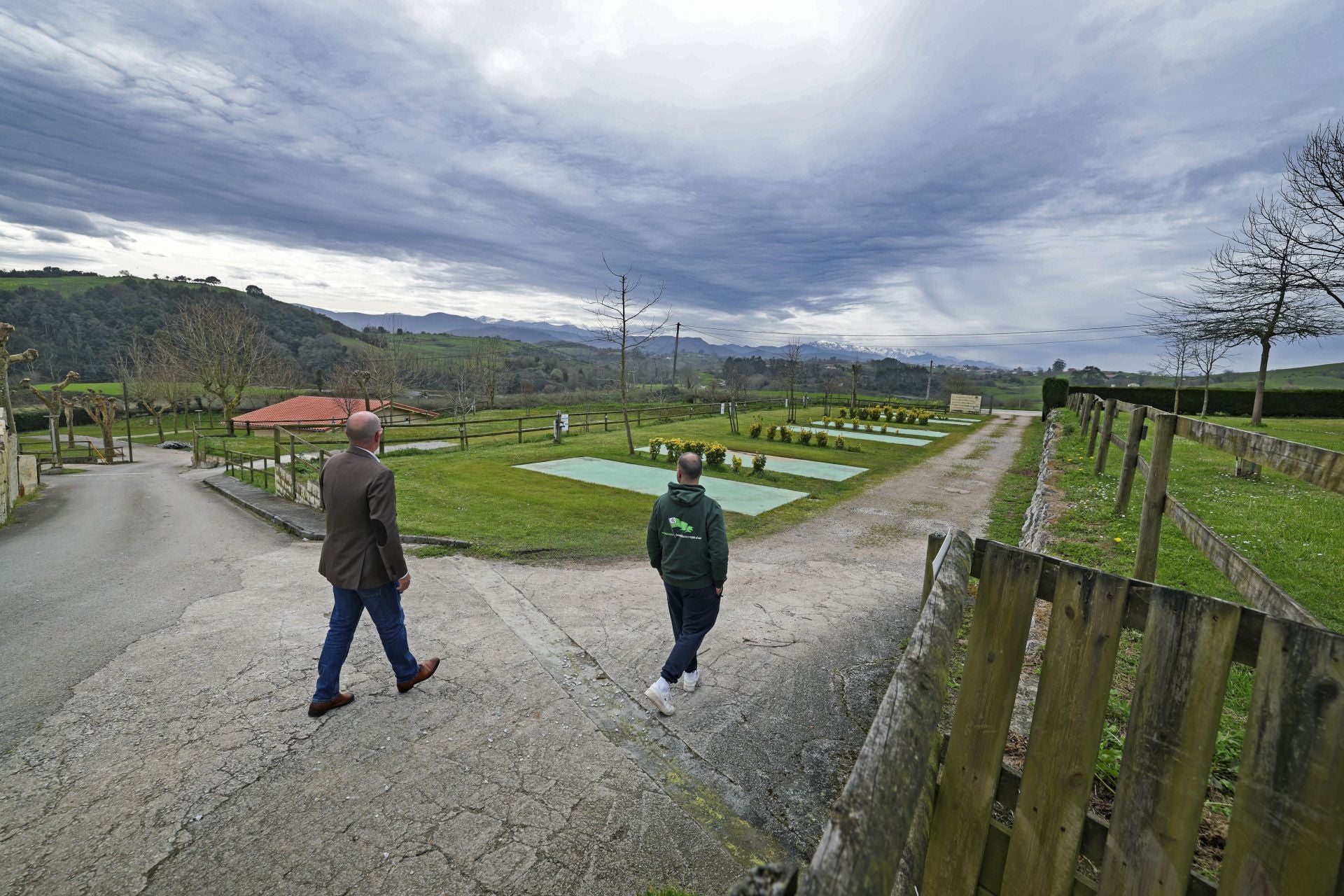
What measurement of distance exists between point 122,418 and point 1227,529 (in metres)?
67.7

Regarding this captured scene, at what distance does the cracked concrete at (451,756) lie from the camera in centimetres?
265

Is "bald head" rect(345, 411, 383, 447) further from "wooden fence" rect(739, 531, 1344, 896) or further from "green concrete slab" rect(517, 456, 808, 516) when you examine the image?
"green concrete slab" rect(517, 456, 808, 516)

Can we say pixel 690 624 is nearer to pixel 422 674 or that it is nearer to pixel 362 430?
pixel 422 674

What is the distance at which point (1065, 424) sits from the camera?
22.4 meters

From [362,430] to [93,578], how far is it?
546 centimetres

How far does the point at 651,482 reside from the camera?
13.8m

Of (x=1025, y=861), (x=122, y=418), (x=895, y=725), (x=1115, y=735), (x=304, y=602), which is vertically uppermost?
(x=895, y=725)

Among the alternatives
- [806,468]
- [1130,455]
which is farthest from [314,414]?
[1130,455]

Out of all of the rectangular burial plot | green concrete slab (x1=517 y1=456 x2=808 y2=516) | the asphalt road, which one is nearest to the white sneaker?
the asphalt road

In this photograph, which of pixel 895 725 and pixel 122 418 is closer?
pixel 895 725

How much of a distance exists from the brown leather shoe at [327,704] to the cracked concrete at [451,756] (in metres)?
Answer: 0.10

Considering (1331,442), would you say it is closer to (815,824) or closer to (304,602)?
(815,824)

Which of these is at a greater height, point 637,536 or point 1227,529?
point 1227,529

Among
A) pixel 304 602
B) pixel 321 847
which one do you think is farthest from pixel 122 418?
pixel 321 847
